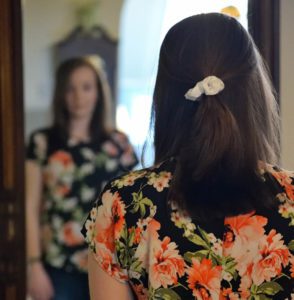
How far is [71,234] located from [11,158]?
12.3 inches

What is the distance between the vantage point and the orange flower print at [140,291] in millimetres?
876

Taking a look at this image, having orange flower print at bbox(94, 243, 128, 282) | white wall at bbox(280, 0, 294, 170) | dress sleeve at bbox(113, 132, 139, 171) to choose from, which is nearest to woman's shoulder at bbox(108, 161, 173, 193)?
orange flower print at bbox(94, 243, 128, 282)

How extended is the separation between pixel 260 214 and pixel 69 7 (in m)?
1.06

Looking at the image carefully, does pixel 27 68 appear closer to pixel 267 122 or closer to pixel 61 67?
pixel 61 67

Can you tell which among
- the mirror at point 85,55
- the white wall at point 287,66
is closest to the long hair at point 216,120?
the white wall at point 287,66

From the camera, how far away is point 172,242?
83cm

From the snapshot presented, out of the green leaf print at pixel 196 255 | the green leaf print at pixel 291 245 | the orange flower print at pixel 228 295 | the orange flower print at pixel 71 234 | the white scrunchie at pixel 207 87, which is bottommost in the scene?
the orange flower print at pixel 71 234

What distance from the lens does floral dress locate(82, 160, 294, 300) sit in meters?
0.82

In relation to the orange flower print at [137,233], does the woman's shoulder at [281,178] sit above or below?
above

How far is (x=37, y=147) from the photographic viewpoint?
1.67 m

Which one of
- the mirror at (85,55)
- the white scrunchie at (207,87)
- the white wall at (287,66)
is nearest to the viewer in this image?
the white scrunchie at (207,87)

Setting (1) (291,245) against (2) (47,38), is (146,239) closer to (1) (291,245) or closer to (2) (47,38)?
(1) (291,245)

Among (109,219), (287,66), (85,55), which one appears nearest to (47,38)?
(85,55)

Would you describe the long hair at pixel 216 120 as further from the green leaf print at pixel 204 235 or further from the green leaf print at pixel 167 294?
the green leaf print at pixel 167 294
